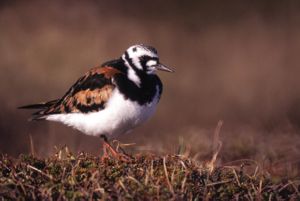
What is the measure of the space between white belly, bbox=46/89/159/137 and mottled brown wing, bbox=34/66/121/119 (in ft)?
0.19

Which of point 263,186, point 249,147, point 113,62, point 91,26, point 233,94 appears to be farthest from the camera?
point 91,26

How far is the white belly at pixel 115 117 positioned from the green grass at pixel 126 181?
641 mm

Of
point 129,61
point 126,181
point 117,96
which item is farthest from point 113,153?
point 126,181

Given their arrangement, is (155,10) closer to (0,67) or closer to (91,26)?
(91,26)

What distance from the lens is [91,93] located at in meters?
6.86

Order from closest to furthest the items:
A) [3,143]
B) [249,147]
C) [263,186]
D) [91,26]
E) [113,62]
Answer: [263,186], [113,62], [249,147], [3,143], [91,26]

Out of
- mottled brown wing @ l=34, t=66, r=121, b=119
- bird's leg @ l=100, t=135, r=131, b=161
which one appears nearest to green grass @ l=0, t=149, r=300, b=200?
bird's leg @ l=100, t=135, r=131, b=161

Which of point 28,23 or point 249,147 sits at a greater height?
point 28,23

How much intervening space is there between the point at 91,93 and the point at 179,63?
6130 mm

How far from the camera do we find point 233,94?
1216 centimetres

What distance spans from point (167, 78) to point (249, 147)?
455 cm

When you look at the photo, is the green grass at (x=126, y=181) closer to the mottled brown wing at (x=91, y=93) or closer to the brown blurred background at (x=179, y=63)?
the mottled brown wing at (x=91, y=93)

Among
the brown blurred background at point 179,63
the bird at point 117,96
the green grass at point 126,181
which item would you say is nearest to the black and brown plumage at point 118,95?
the bird at point 117,96

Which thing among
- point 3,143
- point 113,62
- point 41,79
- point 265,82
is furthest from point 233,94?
point 113,62
